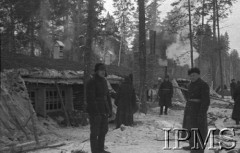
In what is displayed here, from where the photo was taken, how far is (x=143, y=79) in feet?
52.2

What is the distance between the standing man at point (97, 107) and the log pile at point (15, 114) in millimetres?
2155

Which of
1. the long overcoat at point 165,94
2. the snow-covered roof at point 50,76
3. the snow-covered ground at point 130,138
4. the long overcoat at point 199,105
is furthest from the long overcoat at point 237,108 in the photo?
the snow-covered roof at point 50,76

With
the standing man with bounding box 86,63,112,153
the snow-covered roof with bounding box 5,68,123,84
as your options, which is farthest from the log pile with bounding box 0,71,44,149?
the standing man with bounding box 86,63,112,153

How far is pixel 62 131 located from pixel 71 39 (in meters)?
29.9

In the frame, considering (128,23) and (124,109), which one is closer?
(124,109)

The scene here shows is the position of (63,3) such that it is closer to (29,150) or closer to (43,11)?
(43,11)

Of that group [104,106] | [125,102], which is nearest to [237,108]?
[125,102]

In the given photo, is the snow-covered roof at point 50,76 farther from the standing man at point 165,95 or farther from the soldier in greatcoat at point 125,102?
the standing man at point 165,95

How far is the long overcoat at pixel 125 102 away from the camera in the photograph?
461 inches

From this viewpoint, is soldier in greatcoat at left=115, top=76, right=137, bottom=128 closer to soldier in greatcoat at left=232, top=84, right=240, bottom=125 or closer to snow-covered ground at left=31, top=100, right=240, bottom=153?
snow-covered ground at left=31, top=100, right=240, bottom=153

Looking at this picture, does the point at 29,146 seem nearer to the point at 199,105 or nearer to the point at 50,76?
the point at 199,105

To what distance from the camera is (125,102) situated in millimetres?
11797

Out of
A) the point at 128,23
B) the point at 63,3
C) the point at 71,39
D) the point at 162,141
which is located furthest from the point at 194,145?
the point at 128,23

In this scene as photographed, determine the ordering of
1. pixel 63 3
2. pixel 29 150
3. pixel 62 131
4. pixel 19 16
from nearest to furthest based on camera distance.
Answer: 1. pixel 29 150
2. pixel 62 131
3. pixel 19 16
4. pixel 63 3
